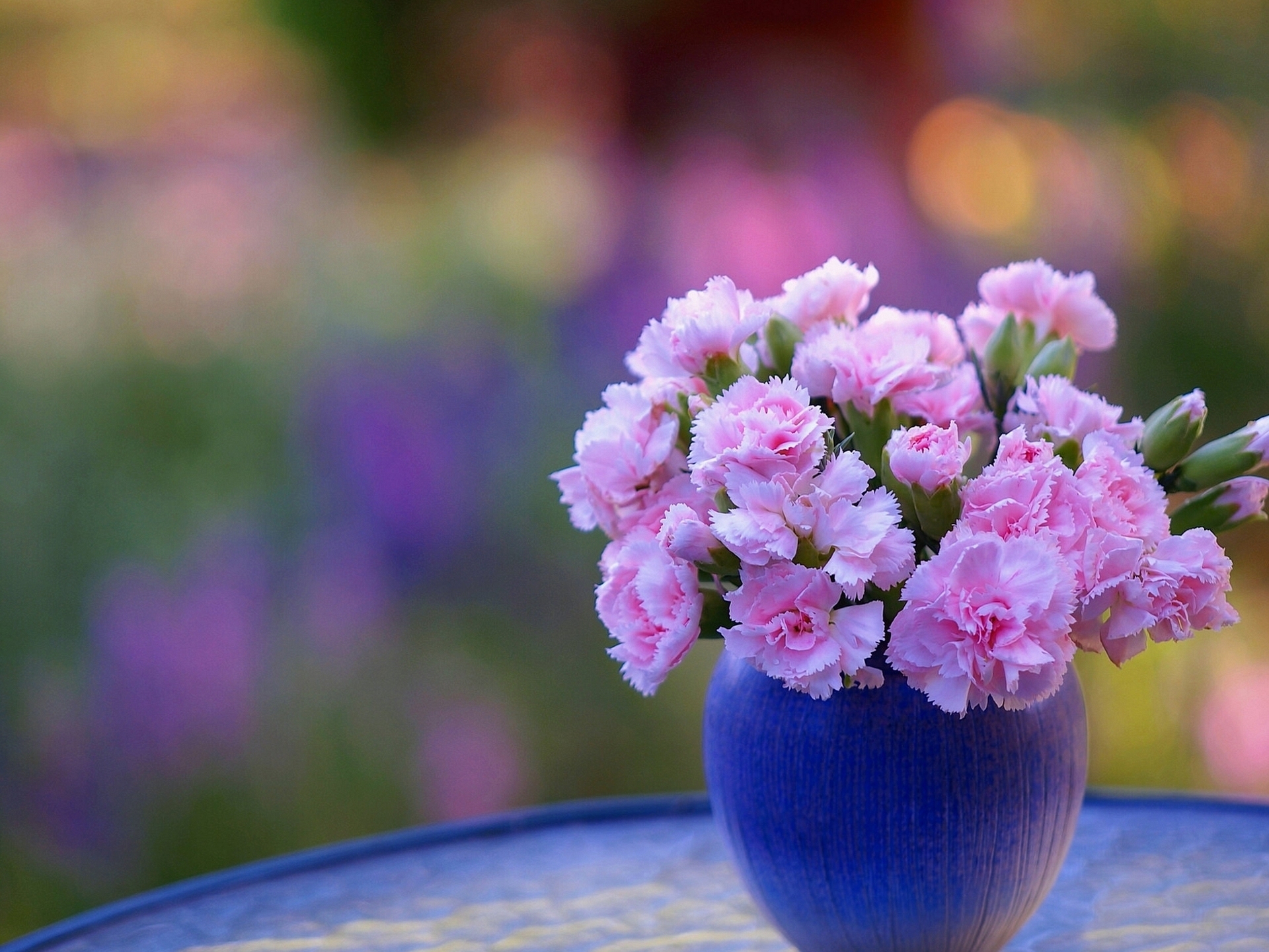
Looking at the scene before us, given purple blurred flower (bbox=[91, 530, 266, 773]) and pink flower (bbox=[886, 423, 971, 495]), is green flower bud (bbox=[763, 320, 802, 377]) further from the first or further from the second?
purple blurred flower (bbox=[91, 530, 266, 773])

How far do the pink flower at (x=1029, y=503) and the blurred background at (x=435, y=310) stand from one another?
149 centimetres

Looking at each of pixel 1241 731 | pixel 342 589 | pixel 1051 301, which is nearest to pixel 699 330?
pixel 1051 301

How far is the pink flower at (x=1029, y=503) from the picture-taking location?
23.8 inches

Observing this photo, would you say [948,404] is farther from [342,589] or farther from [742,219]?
[742,219]

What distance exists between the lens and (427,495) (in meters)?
2.09

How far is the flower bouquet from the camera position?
1.95 ft

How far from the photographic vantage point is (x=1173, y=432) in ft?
2.24

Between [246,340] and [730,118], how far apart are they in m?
1.05

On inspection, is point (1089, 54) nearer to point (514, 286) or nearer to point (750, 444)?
point (514, 286)

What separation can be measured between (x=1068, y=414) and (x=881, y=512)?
0.14 meters

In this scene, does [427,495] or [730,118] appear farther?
[730,118]

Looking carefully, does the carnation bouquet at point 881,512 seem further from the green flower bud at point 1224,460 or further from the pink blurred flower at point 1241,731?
the pink blurred flower at point 1241,731

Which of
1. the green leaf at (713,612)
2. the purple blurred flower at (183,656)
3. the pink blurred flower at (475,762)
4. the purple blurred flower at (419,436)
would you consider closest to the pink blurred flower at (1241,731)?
the pink blurred flower at (475,762)

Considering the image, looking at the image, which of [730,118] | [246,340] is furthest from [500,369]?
[730,118]
